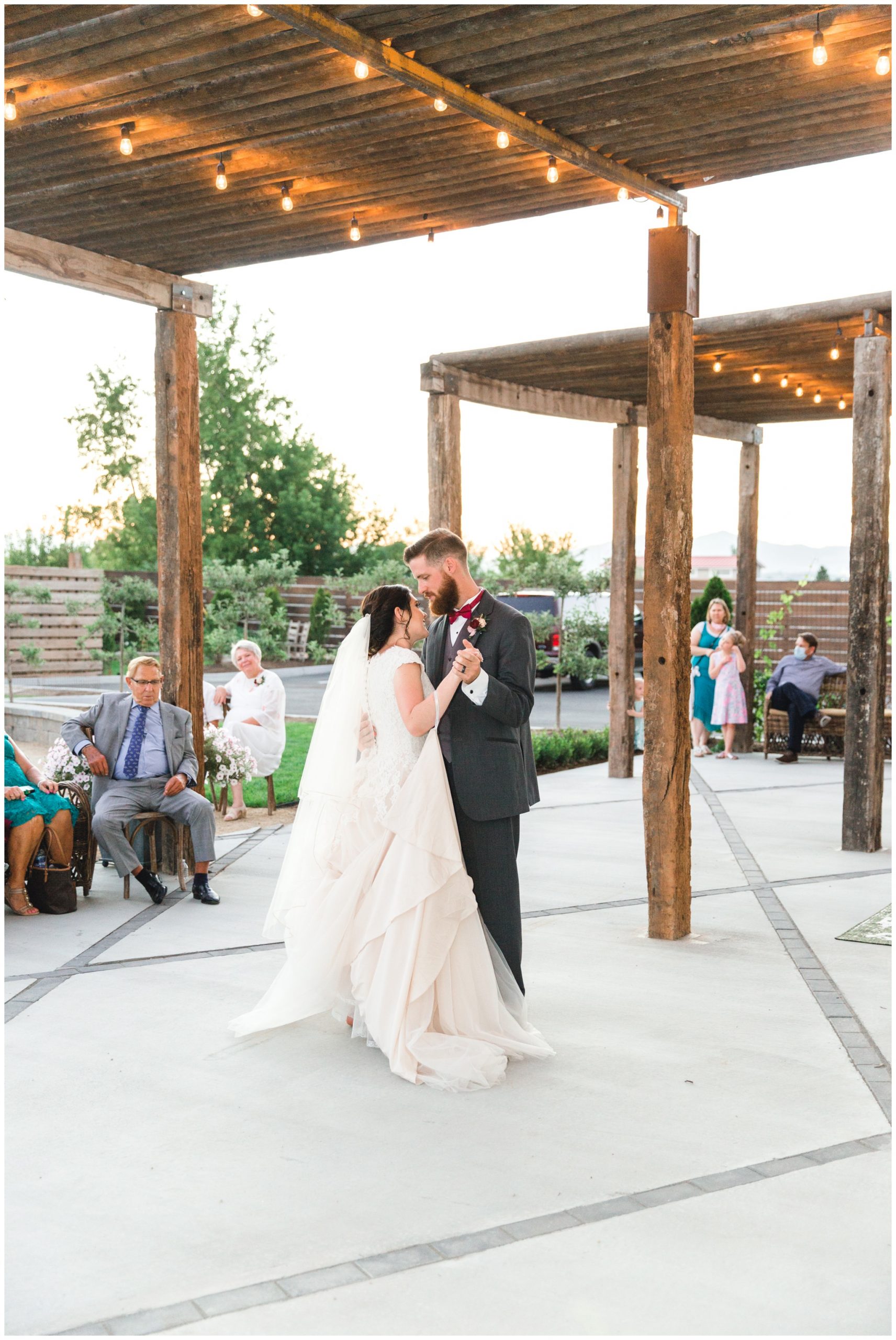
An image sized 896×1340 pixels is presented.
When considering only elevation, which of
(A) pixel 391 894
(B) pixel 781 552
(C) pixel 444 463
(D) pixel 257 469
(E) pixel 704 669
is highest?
(B) pixel 781 552

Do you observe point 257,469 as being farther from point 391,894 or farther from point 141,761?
point 391,894

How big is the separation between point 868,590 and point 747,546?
571cm

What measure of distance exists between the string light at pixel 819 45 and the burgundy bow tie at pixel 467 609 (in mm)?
2147

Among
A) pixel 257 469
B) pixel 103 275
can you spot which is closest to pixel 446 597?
pixel 103 275

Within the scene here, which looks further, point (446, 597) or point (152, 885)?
point (152, 885)

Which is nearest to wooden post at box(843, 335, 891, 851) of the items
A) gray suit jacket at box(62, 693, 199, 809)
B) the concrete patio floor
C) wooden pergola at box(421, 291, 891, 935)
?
wooden pergola at box(421, 291, 891, 935)

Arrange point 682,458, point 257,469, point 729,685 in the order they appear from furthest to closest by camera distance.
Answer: point 257,469, point 729,685, point 682,458

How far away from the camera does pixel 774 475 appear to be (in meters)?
33.2

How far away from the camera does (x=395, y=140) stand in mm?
5379

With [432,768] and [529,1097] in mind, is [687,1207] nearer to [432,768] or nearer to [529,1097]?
[529,1097]

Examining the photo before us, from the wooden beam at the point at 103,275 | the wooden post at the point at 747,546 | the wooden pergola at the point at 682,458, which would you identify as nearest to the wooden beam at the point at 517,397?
the wooden pergola at the point at 682,458

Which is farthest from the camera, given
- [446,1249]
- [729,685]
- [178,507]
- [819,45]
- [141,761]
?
[729,685]

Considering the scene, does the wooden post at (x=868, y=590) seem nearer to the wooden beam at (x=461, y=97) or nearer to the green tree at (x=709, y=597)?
the wooden beam at (x=461, y=97)

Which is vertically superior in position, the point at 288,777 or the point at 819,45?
the point at 819,45
